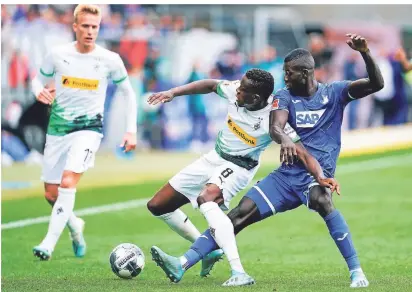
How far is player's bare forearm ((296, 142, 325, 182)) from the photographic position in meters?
9.58

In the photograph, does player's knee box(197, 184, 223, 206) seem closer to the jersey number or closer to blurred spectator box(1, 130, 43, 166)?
the jersey number

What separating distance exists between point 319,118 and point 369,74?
677mm

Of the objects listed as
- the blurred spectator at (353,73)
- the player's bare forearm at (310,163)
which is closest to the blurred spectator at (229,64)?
the blurred spectator at (353,73)

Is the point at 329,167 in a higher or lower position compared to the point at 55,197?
higher

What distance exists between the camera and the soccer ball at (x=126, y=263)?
33.3 ft

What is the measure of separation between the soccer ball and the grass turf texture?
0.11 meters

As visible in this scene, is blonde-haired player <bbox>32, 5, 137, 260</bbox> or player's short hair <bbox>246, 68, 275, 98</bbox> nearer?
player's short hair <bbox>246, 68, 275, 98</bbox>

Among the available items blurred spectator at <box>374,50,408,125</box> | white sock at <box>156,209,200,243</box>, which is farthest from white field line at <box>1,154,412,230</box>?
blurred spectator at <box>374,50,408,125</box>

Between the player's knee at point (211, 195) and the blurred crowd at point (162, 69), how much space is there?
50.4 feet

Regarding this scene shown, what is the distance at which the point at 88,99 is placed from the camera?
12.5m

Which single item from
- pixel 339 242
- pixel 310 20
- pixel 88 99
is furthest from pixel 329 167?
pixel 310 20

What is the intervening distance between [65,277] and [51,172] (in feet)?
7.79

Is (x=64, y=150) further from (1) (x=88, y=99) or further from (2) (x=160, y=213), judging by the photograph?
(2) (x=160, y=213)

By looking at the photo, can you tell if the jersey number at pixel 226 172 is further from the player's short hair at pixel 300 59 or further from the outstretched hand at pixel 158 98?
the player's short hair at pixel 300 59
